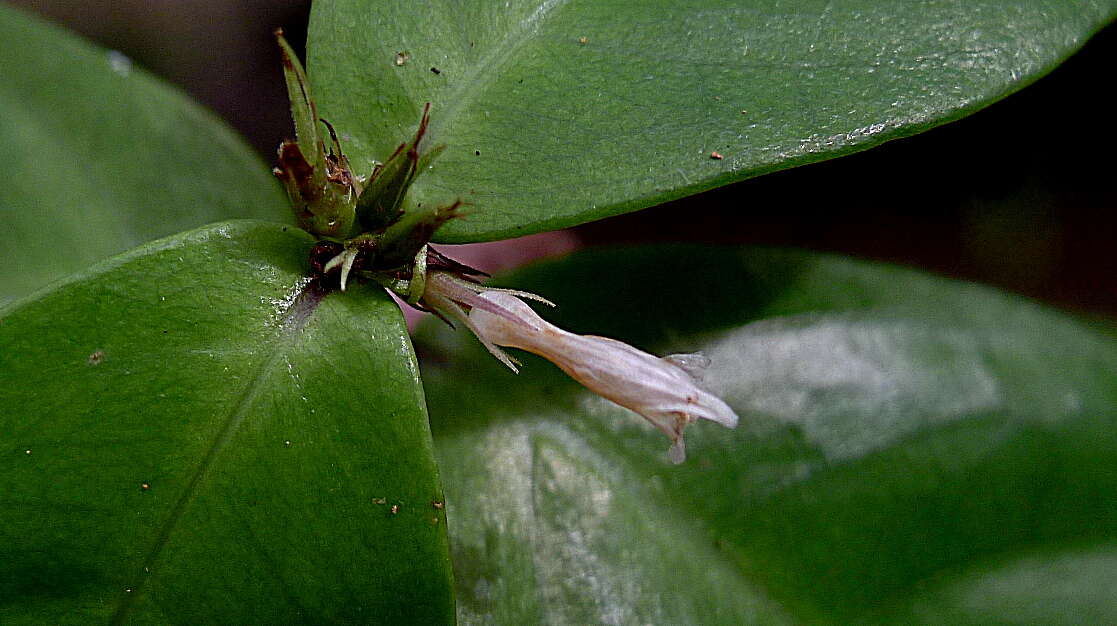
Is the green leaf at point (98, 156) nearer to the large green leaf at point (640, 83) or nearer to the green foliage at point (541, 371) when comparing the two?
the green foliage at point (541, 371)

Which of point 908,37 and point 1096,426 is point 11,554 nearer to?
point 908,37

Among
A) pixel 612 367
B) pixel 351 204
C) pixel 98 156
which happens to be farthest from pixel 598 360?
pixel 98 156

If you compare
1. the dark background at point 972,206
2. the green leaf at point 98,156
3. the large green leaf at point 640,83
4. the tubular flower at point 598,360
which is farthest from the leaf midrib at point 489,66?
the dark background at point 972,206

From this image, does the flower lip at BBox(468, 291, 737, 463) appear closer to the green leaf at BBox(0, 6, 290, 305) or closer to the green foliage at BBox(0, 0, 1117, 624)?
the green foliage at BBox(0, 0, 1117, 624)

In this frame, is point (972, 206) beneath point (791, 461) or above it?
above

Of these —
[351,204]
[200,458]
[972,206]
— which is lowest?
[200,458]

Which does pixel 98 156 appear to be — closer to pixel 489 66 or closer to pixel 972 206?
pixel 489 66
